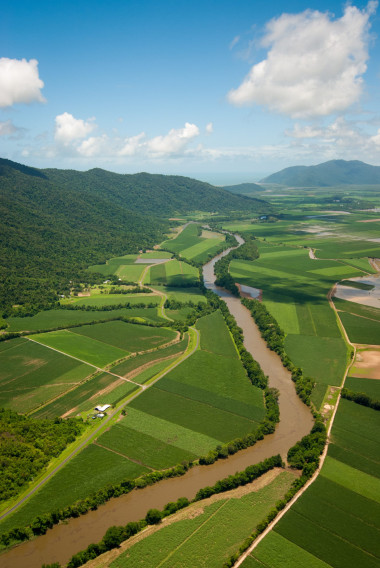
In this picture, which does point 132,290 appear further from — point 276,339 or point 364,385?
point 364,385

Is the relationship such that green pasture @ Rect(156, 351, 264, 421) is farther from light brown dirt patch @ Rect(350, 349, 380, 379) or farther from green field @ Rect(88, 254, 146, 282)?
green field @ Rect(88, 254, 146, 282)

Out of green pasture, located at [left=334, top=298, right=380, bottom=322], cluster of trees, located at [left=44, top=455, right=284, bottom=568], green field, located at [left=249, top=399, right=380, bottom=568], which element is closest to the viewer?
green field, located at [left=249, top=399, right=380, bottom=568]

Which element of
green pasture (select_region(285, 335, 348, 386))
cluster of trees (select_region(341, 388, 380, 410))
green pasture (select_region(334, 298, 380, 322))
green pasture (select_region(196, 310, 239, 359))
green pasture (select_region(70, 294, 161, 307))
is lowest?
cluster of trees (select_region(341, 388, 380, 410))

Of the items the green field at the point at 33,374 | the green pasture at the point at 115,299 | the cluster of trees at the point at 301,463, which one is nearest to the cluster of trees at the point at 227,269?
the green pasture at the point at 115,299

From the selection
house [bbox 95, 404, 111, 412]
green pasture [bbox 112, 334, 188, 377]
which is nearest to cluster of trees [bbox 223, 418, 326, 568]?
house [bbox 95, 404, 111, 412]

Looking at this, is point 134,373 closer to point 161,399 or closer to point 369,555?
point 161,399

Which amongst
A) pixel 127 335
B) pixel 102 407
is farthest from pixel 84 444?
pixel 127 335

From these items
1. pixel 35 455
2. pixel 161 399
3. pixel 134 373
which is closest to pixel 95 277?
pixel 134 373
